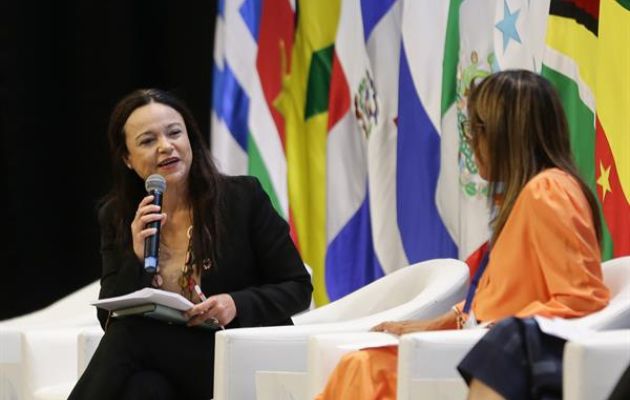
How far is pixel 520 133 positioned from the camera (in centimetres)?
274

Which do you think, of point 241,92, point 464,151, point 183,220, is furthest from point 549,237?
point 241,92

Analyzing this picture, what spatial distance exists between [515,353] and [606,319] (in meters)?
0.32

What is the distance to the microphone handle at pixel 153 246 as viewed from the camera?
9.91 ft

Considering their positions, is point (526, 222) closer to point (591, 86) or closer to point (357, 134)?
point (591, 86)

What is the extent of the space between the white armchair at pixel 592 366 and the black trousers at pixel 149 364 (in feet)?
3.93

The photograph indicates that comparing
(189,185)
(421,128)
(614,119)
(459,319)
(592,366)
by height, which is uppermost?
(614,119)

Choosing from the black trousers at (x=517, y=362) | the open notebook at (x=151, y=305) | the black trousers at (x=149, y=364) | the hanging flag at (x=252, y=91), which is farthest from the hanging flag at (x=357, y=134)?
the black trousers at (x=517, y=362)

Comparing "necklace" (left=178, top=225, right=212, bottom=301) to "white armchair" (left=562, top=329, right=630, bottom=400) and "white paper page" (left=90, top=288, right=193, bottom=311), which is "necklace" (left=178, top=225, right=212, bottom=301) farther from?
"white armchair" (left=562, top=329, right=630, bottom=400)

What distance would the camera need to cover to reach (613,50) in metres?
3.32

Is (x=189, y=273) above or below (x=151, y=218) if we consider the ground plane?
below

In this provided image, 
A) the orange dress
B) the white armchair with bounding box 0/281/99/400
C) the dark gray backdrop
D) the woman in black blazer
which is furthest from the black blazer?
the dark gray backdrop

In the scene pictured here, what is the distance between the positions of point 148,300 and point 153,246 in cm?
14

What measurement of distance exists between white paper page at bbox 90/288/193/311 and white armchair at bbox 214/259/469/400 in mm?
127

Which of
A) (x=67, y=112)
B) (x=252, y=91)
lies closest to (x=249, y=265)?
(x=252, y=91)
